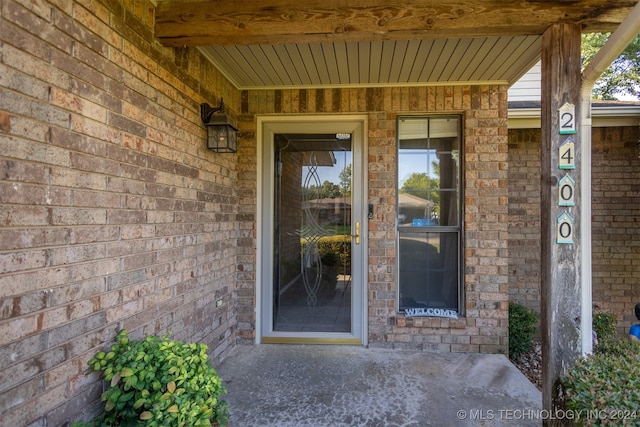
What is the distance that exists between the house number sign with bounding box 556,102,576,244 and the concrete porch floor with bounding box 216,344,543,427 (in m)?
1.28

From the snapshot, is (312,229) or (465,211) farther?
(312,229)

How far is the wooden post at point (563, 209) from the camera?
1.96 metres

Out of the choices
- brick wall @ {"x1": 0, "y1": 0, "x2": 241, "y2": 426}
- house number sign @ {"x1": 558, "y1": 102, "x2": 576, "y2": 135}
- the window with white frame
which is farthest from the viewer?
the window with white frame

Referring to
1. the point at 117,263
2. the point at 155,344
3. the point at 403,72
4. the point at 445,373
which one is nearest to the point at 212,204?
the point at 117,263

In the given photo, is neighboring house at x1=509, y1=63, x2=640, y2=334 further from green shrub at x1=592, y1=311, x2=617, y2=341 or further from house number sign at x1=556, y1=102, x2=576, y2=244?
house number sign at x1=556, y1=102, x2=576, y2=244

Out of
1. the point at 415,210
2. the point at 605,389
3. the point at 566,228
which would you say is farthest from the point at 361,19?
the point at 605,389

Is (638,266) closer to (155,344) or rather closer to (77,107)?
(155,344)

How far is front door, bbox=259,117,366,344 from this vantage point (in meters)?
3.36

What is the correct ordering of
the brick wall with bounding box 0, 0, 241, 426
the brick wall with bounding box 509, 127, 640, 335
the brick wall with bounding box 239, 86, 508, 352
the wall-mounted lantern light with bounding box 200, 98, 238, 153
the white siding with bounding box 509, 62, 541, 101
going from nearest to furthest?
the brick wall with bounding box 0, 0, 241, 426 → the wall-mounted lantern light with bounding box 200, 98, 238, 153 → the brick wall with bounding box 239, 86, 508, 352 → the brick wall with bounding box 509, 127, 640, 335 → the white siding with bounding box 509, 62, 541, 101

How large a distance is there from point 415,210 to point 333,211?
2.68 ft

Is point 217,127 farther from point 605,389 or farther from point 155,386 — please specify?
point 605,389

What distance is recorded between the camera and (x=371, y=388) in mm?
2543

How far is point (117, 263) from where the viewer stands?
A: 1.75m

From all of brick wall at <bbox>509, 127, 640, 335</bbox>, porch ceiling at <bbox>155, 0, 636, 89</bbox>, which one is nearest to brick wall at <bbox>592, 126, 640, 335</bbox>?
brick wall at <bbox>509, 127, 640, 335</bbox>
